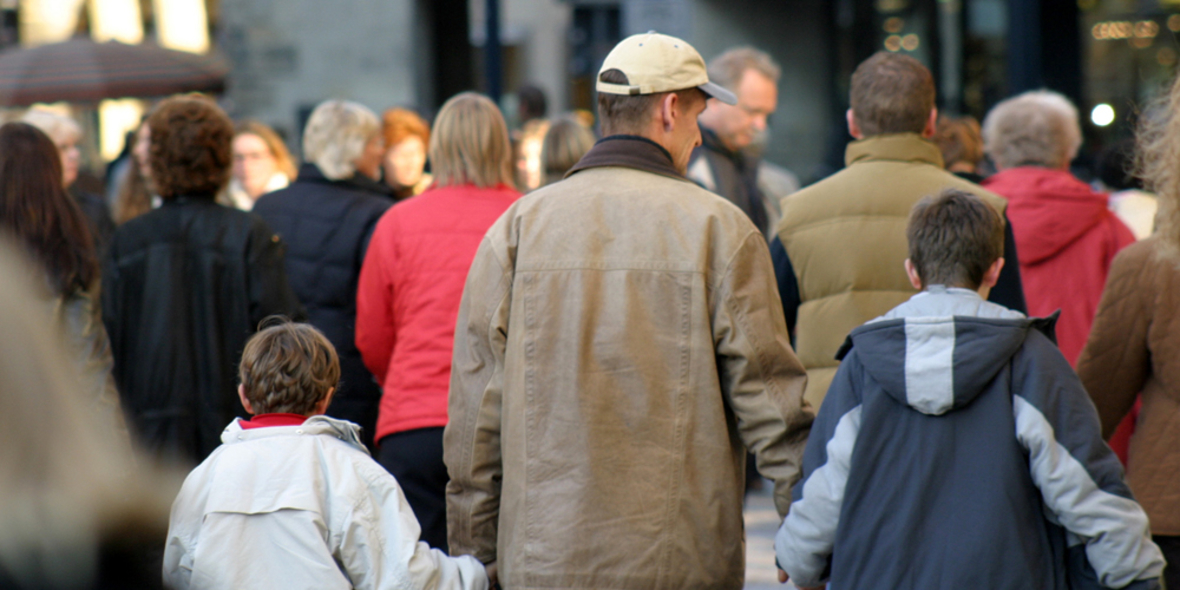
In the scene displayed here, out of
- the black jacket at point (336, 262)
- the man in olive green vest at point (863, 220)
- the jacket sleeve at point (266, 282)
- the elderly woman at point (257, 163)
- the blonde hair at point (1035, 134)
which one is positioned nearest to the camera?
the man in olive green vest at point (863, 220)

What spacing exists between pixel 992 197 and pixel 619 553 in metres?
1.66

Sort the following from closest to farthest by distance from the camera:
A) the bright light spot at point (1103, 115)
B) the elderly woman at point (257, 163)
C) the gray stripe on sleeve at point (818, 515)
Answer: the gray stripe on sleeve at point (818, 515)
the elderly woman at point (257, 163)
the bright light spot at point (1103, 115)

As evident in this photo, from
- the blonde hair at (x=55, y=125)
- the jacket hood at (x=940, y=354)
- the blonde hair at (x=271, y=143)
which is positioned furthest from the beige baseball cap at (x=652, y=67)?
the blonde hair at (x=271, y=143)

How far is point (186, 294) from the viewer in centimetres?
460

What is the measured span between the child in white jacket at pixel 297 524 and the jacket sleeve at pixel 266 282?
1381 millimetres

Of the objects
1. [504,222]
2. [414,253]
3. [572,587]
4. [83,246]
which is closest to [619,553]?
[572,587]

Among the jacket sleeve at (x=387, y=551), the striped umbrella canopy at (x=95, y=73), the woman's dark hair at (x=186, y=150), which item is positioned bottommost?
the jacket sleeve at (x=387, y=551)

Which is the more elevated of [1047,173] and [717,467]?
[1047,173]

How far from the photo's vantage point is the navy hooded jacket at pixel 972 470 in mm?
2867

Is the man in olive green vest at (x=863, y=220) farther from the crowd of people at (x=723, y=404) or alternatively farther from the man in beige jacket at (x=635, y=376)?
the man in beige jacket at (x=635, y=376)

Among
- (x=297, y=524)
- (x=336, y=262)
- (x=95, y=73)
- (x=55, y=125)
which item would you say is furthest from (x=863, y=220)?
(x=95, y=73)

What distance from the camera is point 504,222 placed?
328 cm

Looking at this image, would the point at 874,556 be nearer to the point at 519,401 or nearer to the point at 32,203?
the point at 519,401

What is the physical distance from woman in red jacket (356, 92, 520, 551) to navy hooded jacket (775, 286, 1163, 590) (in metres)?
1.73
